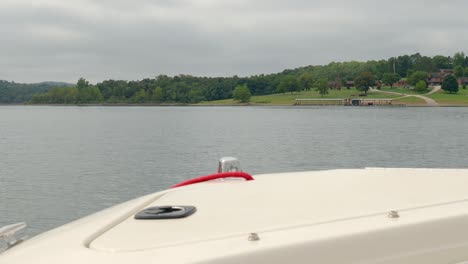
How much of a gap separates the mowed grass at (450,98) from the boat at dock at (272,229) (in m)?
191

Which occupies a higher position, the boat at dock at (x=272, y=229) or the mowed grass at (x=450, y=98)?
→ the boat at dock at (x=272, y=229)

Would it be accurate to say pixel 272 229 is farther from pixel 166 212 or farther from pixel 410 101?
pixel 410 101

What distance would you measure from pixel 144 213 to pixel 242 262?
721 mm

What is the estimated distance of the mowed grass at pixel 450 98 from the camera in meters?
184

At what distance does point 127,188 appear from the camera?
2353cm

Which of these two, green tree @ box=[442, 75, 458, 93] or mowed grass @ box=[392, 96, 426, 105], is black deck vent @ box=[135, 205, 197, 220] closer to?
mowed grass @ box=[392, 96, 426, 105]

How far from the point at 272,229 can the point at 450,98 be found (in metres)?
197

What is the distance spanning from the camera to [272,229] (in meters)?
2.50

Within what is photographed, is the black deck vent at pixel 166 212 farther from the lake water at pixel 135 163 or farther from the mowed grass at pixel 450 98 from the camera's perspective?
Result: the mowed grass at pixel 450 98

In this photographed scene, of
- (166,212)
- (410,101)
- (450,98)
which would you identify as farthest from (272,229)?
(410,101)

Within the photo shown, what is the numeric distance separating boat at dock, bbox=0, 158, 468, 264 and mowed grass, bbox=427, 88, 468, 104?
190582 millimetres

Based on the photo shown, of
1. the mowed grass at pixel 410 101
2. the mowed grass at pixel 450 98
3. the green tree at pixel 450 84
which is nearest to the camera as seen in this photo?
the mowed grass at pixel 450 98

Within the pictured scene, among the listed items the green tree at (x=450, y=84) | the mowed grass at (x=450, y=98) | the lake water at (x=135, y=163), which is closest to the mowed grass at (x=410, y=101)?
the mowed grass at (x=450, y=98)

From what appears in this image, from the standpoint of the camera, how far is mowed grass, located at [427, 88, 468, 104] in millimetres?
183625
